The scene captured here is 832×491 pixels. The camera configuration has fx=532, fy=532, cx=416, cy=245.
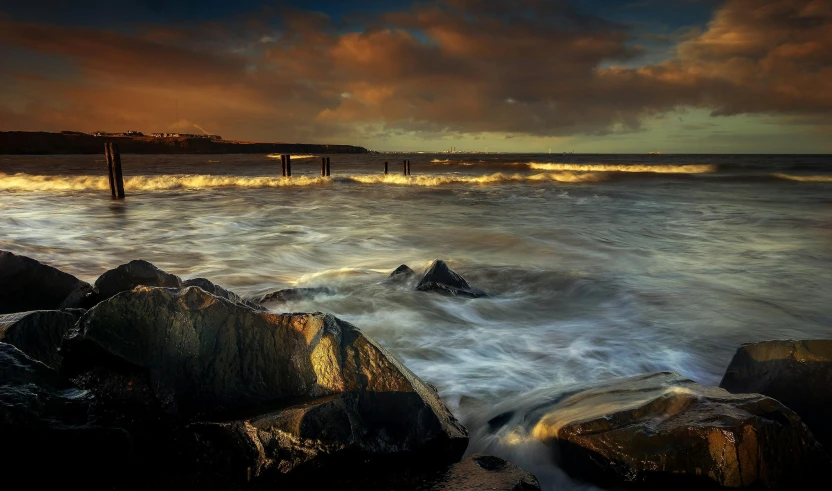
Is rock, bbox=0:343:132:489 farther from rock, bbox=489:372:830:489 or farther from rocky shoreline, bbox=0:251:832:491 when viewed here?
rock, bbox=489:372:830:489

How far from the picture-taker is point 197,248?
10.8 metres

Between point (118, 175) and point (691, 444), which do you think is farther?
point (118, 175)

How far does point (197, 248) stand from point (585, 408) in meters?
9.58

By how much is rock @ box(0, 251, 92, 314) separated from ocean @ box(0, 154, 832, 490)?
2122 mm

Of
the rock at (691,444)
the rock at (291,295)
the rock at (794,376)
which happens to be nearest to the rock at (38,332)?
the rock at (691,444)

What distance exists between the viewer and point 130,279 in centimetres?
396

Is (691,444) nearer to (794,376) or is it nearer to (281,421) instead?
(794,376)

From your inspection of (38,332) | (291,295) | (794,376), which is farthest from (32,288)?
(794,376)

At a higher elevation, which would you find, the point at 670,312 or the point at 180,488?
the point at 180,488

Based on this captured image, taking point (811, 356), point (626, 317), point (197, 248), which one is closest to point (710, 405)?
point (811, 356)

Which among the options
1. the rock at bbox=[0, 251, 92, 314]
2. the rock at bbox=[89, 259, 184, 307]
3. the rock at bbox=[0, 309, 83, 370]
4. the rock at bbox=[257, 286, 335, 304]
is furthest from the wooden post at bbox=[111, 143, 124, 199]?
the rock at bbox=[0, 309, 83, 370]

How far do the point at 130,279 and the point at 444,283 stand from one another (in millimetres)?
3705

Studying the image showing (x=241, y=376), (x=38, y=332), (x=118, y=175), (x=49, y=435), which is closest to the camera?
(x=49, y=435)

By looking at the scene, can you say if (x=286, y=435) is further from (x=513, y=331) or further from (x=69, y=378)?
(x=513, y=331)
